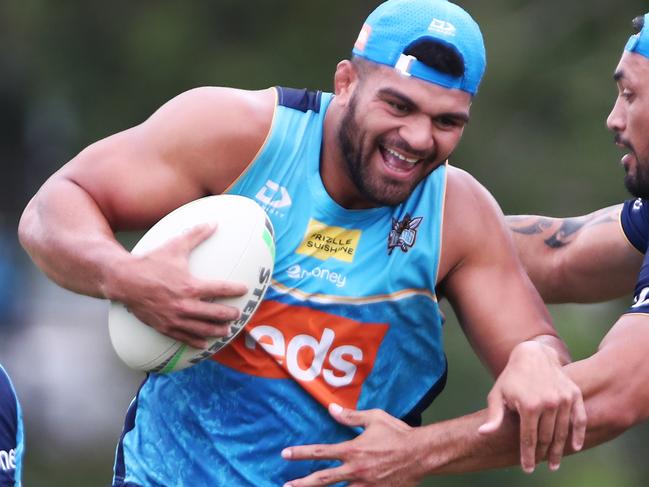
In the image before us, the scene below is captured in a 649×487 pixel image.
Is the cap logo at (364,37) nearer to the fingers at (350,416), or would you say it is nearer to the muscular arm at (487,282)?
the muscular arm at (487,282)

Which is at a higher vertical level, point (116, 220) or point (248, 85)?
point (116, 220)

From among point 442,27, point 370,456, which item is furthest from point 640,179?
point 370,456

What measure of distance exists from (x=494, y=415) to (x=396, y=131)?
99cm

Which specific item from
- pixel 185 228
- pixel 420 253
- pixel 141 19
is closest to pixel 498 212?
pixel 420 253

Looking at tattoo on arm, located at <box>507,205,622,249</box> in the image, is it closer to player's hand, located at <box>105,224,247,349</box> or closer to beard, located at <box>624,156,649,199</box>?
beard, located at <box>624,156,649,199</box>

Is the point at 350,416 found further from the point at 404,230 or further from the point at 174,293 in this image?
the point at 174,293

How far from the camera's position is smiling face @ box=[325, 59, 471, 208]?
5484mm

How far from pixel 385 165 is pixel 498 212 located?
20.7 inches

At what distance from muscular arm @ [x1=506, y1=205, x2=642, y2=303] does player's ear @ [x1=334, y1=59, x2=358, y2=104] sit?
1.52m

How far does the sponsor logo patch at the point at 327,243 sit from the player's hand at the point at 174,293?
0.48m

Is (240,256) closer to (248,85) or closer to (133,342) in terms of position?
(133,342)

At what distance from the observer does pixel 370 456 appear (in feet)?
17.8

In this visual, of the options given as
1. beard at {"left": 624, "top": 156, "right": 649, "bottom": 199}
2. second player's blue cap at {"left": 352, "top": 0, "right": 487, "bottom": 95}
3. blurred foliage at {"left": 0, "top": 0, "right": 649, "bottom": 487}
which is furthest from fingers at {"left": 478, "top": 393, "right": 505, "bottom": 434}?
blurred foliage at {"left": 0, "top": 0, "right": 649, "bottom": 487}

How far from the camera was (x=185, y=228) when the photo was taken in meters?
5.28
